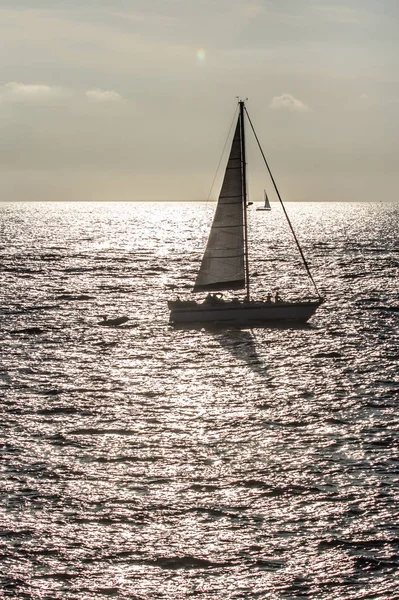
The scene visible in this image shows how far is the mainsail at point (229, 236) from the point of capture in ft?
210

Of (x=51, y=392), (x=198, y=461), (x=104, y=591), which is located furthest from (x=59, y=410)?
(x=104, y=591)

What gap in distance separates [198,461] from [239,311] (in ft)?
116

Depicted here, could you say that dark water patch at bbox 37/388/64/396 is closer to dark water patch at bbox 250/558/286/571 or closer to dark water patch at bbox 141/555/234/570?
dark water patch at bbox 141/555/234/570

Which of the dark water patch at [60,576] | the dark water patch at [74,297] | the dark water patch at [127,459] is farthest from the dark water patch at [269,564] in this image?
the dark water patch at [74,297]

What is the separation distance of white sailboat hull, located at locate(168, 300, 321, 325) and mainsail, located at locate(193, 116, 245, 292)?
1733mm

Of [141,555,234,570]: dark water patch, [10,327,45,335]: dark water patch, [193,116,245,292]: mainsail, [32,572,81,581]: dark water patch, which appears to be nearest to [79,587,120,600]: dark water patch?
[32,572,81,581]: dark water patch

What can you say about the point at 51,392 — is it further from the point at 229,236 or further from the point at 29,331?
the point at 229,236

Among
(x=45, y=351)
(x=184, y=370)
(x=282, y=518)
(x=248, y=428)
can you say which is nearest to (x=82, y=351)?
(x=45, y=351)

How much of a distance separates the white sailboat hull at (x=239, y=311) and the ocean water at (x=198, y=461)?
1799mm

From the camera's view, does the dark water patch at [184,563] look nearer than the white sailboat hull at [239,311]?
Yes

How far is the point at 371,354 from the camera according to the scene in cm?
5653

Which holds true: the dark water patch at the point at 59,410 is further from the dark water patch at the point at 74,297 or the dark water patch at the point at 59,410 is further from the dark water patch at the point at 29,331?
the dark water patch at the point at 74,297

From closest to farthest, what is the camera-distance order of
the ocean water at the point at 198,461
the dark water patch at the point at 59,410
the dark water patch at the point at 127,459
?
the ocean water at the point at 198,461 → the dark water patch at the point at 127,459 → the dark water patch at the point at 59,410

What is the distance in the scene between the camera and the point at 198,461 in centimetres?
3284
